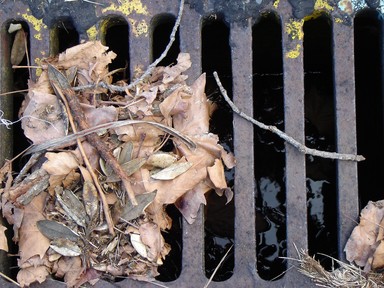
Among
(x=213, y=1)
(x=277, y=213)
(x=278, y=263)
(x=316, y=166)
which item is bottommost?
(x=278, y=263)

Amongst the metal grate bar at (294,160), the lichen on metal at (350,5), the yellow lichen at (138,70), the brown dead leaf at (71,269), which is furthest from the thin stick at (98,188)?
the lichen on metal at (350,5)

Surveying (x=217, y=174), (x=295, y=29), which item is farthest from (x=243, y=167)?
(x=295, y=29)

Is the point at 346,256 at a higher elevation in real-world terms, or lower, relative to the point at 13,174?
lower

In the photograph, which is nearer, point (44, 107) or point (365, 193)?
point (44, 107)

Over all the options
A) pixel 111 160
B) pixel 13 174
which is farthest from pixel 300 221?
pixel 13 174

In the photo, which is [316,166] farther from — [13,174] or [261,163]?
[13,174]

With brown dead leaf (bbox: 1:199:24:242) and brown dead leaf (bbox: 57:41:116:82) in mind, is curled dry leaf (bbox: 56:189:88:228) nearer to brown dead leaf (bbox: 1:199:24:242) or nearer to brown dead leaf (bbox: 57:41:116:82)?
brown dead leaf (bbox: 1:199:24:242)

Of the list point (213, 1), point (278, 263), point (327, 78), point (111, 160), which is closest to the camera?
point (111, 160)
